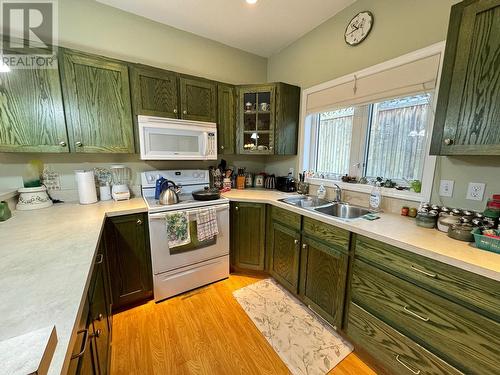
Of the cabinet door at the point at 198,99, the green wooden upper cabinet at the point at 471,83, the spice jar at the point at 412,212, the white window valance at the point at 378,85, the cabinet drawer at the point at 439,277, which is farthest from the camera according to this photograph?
the cabinet door at the point at 198,99

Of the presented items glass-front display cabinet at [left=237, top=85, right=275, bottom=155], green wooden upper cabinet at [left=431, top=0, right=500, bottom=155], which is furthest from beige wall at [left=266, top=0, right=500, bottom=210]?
glass-front display cabinet at [left=237, top=85, right=275, bottom=155]

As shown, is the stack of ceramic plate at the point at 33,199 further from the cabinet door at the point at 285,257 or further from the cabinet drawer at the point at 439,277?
the cabinet drawer at the point at 439,277

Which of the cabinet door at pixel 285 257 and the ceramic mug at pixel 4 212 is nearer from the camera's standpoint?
the ceramic mug at pixel 4 212

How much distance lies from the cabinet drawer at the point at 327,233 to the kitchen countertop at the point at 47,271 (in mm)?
1461

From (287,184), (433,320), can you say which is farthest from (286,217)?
→ (433,320)

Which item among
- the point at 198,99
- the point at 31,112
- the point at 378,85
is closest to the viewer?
the point at 31,112

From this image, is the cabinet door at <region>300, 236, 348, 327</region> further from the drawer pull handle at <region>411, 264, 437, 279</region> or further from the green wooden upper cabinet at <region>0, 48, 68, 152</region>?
the green wooden upper cabinet at <region>0, 48, 68, 152</region>

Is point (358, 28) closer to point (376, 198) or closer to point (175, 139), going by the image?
point (376, 198)

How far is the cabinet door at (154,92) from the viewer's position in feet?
6.30

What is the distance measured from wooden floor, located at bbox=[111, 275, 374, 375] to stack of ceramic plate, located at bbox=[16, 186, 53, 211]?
45.9 inches

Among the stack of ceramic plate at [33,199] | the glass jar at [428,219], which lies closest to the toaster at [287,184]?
the glass jar at [428,219]

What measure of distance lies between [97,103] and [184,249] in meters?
1.48

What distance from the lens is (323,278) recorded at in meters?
1.68

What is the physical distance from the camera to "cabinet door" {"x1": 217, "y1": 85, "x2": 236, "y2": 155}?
7.84 feet
